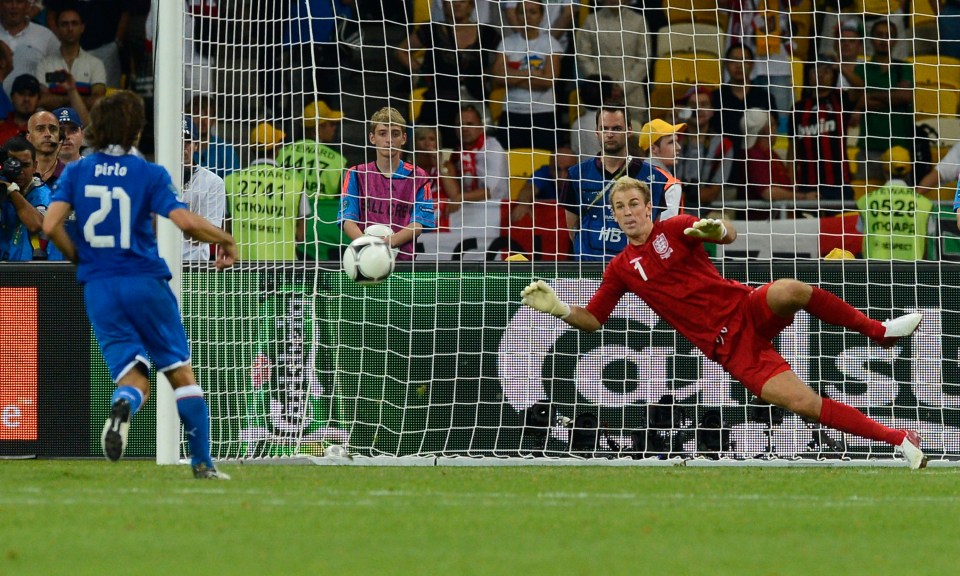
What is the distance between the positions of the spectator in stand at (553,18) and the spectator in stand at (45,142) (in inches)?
186

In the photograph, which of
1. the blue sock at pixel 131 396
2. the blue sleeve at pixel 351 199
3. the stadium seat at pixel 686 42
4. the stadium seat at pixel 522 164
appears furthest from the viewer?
the stadium seat at pixel 686 42

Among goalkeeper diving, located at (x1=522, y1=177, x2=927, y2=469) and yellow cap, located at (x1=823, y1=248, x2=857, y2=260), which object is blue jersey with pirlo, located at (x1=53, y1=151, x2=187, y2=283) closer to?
goalkeeper diving, located at (x1=522, y1=177, x2=927, y2=469)

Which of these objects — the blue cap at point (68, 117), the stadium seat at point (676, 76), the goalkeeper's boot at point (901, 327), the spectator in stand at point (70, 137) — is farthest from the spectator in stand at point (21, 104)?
the goalkeeper's boot at point (901, 327)

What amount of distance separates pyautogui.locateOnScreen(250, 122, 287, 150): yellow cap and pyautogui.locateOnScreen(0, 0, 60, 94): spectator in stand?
17.6 ft

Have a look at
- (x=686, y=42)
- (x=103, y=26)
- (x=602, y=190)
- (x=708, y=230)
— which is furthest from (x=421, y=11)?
(x=708, y=230)

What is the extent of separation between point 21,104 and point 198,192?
18.9 feet

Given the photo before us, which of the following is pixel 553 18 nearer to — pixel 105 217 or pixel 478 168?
pixel 478 168

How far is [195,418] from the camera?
7.97 metres

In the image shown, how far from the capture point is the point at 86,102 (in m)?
15.6

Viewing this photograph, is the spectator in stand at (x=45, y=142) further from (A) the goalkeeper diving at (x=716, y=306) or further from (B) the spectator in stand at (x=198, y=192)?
(A) the goalkeeper diving at (x=716, y=306)

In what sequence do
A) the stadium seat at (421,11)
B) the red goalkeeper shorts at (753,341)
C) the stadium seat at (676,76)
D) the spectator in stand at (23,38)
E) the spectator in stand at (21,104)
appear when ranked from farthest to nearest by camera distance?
the spectator in stand at (23,38)
the spectator in stand at (21,104)
the stadium seat at (421,11)
the stadium seat at (676,76)
the red goalkeeper shorts at (753,341)

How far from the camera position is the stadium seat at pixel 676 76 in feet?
44.1

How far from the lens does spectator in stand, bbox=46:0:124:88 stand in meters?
15.9

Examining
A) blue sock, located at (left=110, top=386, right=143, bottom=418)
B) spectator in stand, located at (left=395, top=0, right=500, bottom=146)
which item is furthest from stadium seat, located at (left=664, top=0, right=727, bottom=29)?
blue sock, located at (left=110, top=386, right=143, bottom=418)
